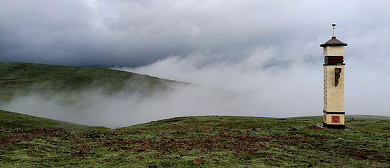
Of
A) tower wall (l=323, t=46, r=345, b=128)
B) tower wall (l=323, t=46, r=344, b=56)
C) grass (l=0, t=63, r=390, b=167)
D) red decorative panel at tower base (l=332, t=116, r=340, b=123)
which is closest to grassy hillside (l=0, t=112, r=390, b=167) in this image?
grass (l=0, t=63, r=390, b=167)

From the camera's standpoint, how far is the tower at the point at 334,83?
1731 inches

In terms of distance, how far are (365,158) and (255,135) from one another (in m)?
12.7

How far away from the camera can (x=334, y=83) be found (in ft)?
145

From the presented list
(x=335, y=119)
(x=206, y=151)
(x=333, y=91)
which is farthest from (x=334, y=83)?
(x=206, y=151)

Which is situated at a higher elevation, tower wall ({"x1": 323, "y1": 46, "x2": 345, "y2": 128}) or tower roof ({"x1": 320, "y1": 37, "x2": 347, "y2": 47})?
tower roof ({"x1": 320, "y1": 37, "x2": 347, "y2": 47})

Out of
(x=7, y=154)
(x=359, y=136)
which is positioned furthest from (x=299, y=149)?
(x=7, y=154)

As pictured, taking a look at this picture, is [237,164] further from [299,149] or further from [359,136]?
[359,136]

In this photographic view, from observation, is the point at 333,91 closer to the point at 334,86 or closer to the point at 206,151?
the point at 334,86

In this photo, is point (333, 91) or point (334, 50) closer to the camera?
point (334, 50)

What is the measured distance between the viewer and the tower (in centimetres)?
4397

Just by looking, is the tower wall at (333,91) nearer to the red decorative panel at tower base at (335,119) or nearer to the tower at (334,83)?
the tower at (334,83)

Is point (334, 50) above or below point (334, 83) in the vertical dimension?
above

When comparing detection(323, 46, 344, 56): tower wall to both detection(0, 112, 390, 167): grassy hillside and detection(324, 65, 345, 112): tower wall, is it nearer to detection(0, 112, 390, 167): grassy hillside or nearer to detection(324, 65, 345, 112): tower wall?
detection(324, 65, 345, 112): tower wall

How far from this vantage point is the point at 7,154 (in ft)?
82.6
